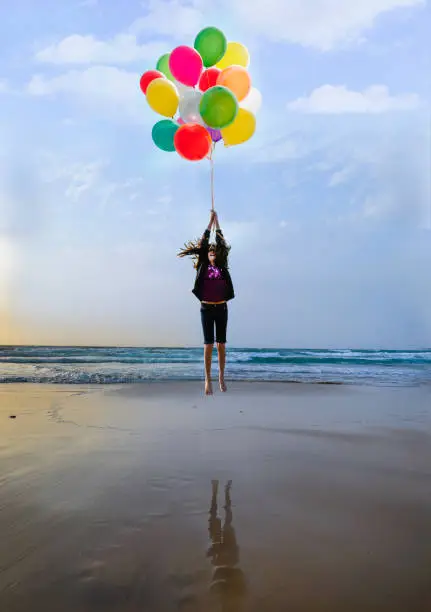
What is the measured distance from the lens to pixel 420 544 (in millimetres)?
2225

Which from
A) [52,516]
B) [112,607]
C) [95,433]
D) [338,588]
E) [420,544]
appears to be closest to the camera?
Result: [112,607]

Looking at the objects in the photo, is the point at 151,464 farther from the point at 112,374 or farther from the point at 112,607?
the point at 112,374

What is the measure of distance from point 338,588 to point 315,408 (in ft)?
16.0

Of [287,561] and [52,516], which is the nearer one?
[287,561]

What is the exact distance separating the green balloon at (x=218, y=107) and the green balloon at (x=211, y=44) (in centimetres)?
81

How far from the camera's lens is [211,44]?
552cm

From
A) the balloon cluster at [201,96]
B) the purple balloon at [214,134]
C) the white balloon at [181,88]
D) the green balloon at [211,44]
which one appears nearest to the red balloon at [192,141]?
the balloon cluster at [201,96]

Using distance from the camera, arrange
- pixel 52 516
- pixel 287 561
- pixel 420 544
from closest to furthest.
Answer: pixel 287 561
pixel 420 544
pixel 52 516

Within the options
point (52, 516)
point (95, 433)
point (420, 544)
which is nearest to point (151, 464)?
point (52, 516)

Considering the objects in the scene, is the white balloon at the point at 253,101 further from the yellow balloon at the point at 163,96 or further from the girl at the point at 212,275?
the girl at the point at 212,275

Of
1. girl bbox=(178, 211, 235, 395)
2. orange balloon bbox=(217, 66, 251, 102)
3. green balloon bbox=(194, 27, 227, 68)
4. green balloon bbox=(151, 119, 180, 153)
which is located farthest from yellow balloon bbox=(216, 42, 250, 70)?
girl bbox=(178, 211, 235, 395)

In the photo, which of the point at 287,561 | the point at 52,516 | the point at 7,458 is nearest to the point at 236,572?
the point at 287,561

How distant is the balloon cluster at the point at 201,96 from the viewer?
530cm

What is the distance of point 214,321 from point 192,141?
206 centimetres
